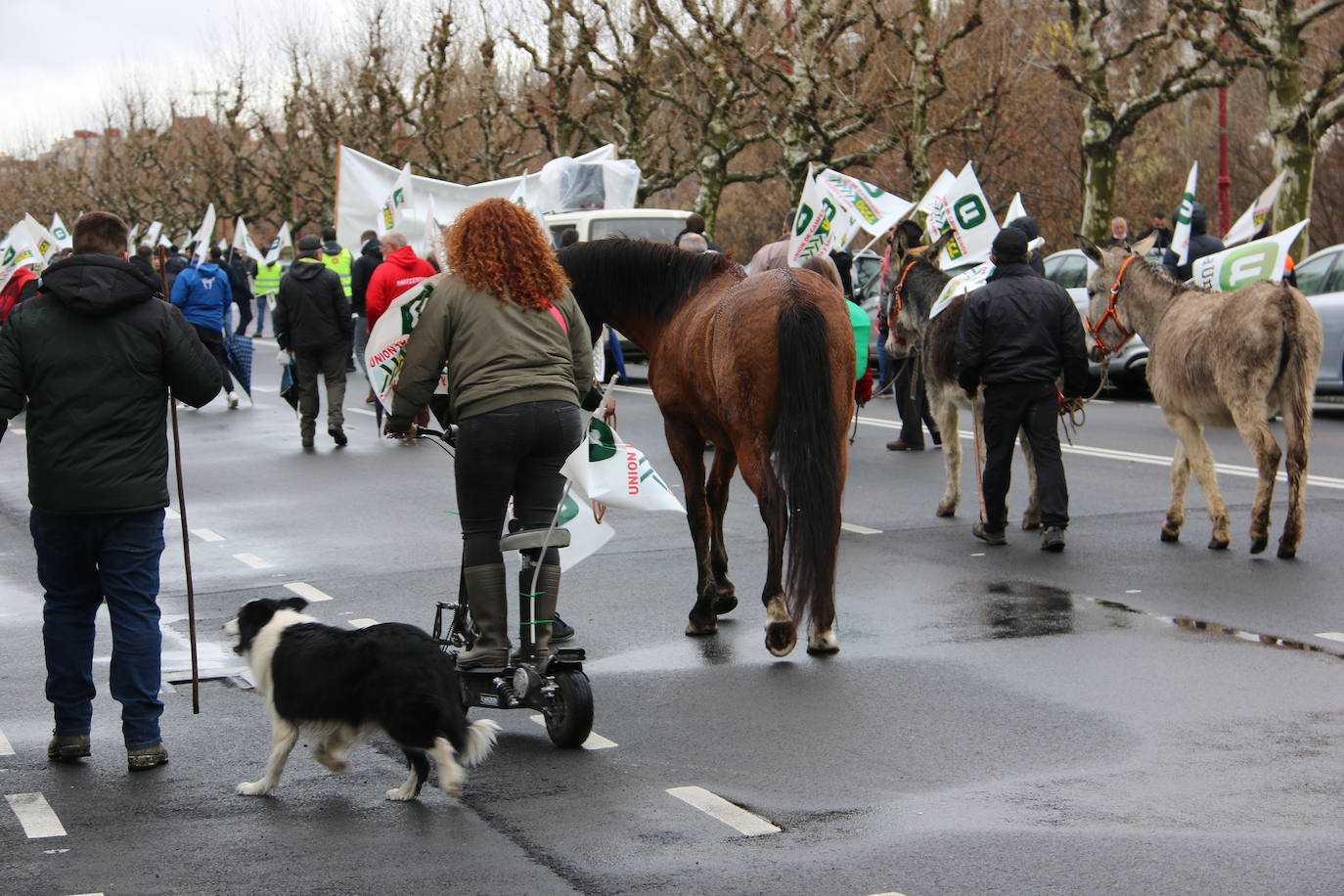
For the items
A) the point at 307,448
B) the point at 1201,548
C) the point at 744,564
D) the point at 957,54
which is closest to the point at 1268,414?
the point at 1201,548

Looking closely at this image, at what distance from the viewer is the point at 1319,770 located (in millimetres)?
5719

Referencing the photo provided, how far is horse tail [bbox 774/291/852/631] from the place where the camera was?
7.14 metres

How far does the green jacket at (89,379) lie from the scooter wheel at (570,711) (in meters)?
1.58

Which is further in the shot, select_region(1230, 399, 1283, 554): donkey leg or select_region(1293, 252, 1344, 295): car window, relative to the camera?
select_region(1293, 252, 1344, 295): car window

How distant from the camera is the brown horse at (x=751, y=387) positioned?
23.7ft

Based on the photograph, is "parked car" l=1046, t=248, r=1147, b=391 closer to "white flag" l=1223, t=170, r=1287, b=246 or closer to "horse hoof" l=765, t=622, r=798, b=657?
"white flag" l=1223, t=170, r=1287, b=246

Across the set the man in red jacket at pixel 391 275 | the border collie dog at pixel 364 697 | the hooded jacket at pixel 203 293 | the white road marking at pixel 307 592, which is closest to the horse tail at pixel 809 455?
the border collie dog at pixel 364 697

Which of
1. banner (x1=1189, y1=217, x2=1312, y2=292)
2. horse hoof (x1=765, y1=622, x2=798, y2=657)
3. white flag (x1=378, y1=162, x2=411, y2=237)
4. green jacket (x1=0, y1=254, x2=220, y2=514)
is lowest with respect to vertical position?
horse hoof (x1=765, y1=622, x2=798, y2=657)

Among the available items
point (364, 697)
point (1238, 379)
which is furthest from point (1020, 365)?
point (364, 697)

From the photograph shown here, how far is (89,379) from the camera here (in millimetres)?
5785

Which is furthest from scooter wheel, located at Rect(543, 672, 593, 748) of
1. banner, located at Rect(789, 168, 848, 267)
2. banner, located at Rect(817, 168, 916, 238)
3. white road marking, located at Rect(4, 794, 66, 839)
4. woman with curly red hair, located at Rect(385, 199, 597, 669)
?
banner, located at Rect(817, 168, 916, 238)

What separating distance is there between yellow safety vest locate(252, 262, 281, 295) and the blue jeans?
28.2m

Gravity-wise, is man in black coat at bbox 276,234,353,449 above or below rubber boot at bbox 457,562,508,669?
above

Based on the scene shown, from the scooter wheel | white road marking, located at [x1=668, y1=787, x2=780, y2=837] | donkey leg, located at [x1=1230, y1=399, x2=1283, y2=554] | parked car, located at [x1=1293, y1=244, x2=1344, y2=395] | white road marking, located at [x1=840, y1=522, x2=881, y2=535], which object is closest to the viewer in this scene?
white road marking, located at [x1=668, y1=787, x2=780, y2=837]
